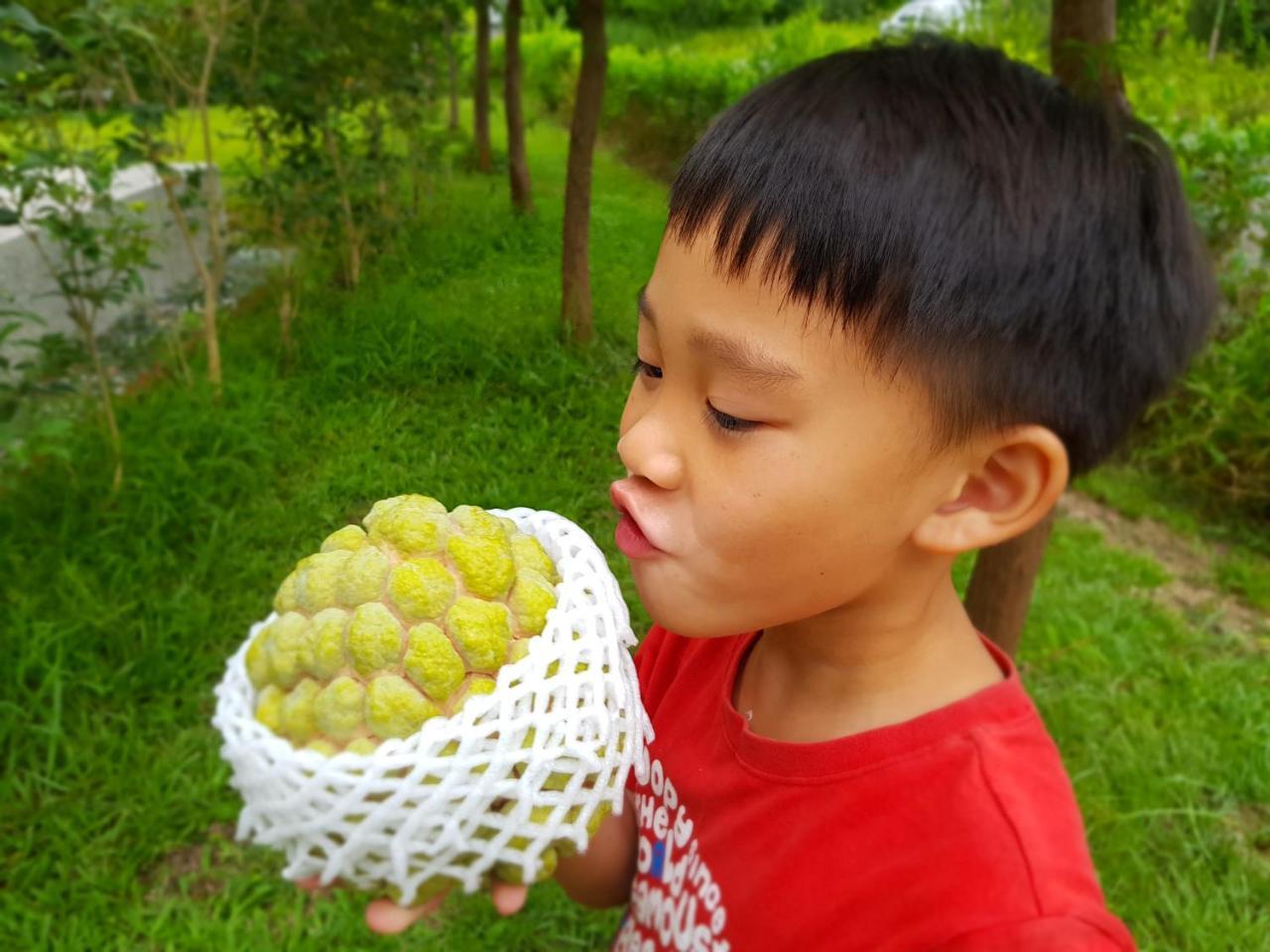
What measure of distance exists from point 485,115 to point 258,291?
545cm

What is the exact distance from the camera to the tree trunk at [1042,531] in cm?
175

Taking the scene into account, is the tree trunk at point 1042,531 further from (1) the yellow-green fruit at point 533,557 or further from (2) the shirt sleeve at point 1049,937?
(1) the yellow-green fruit at point 533,557

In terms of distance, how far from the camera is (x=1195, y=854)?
2400mm

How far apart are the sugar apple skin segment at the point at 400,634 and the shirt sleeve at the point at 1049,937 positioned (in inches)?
15.1

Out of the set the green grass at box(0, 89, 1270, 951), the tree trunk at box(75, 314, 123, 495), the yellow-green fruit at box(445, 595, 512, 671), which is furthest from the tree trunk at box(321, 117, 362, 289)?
the yellow-green fruit at box(445, 595, 512, 671)

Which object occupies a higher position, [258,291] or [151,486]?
[258,291]

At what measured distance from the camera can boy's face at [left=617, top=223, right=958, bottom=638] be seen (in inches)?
33.2

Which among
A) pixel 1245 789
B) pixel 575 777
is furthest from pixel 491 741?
pixel 1245 789

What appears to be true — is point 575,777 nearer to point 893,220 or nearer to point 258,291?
point 893,220

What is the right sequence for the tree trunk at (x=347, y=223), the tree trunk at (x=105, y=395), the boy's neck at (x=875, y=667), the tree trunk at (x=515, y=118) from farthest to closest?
the tree trunk at (x=515, y=118) → the tree trunk at (x=105, y=395) → the tree trunk at (x=347, y=223) → the boy's neck at (x=875, y=667)

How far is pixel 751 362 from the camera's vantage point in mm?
833

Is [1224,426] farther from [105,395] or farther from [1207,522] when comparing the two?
[105,395]

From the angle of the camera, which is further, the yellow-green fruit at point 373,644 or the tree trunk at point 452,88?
the tree trunk at point 452,88

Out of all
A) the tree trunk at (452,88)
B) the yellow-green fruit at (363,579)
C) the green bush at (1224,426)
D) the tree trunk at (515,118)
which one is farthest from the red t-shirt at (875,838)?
the tree trunk at (452,88)
